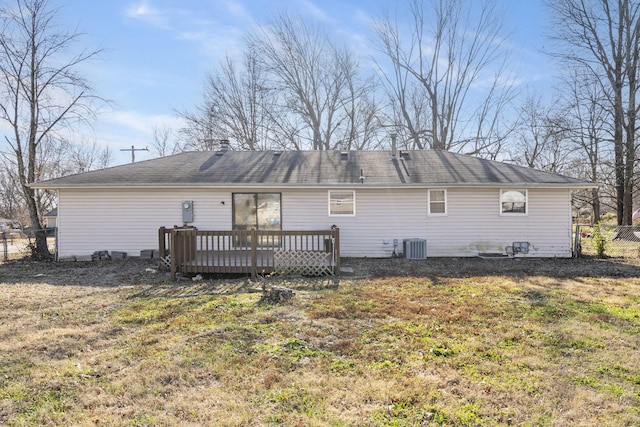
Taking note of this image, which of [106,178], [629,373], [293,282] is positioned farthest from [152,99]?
[629,373]

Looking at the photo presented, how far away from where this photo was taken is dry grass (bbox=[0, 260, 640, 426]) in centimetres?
271

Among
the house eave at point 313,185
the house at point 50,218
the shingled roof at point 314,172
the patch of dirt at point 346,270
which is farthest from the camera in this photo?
the house at point 50,218

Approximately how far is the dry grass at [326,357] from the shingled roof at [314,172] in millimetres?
4615

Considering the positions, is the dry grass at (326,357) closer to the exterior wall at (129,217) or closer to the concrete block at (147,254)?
the concrete block at (147,254)

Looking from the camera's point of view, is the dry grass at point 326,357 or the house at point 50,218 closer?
the dry grass at point 326,357

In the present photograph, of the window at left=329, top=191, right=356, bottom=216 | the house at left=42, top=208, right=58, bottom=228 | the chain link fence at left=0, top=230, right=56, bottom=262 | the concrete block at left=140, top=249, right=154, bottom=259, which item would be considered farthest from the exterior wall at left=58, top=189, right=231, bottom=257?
the house at left=42, top=208, right=58, bottom=228

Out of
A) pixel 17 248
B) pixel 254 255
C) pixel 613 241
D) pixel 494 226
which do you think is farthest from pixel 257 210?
pixel 17 248

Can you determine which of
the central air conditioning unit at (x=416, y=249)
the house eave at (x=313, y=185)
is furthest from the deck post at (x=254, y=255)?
the central air conditioning unit at (x=416, y=249)

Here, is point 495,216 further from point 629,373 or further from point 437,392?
point 437,392

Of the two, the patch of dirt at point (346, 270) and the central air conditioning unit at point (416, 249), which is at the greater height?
the central air conditioning unit at point (416, 249)

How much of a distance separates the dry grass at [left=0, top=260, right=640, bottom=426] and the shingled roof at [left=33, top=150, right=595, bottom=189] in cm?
461

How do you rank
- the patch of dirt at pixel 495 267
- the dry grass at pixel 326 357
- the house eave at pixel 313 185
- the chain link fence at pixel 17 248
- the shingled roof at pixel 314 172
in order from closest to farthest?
the dry grass at pixel 326 357
the patch of dirt at pixel 495 267
the house eave at pixel 313 185
the shingled roof at pixel 314 172
the chain link fence at pixel 17 248

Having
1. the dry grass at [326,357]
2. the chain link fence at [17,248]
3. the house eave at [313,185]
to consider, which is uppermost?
the house eave at [313,185]

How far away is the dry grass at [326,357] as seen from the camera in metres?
2.71
